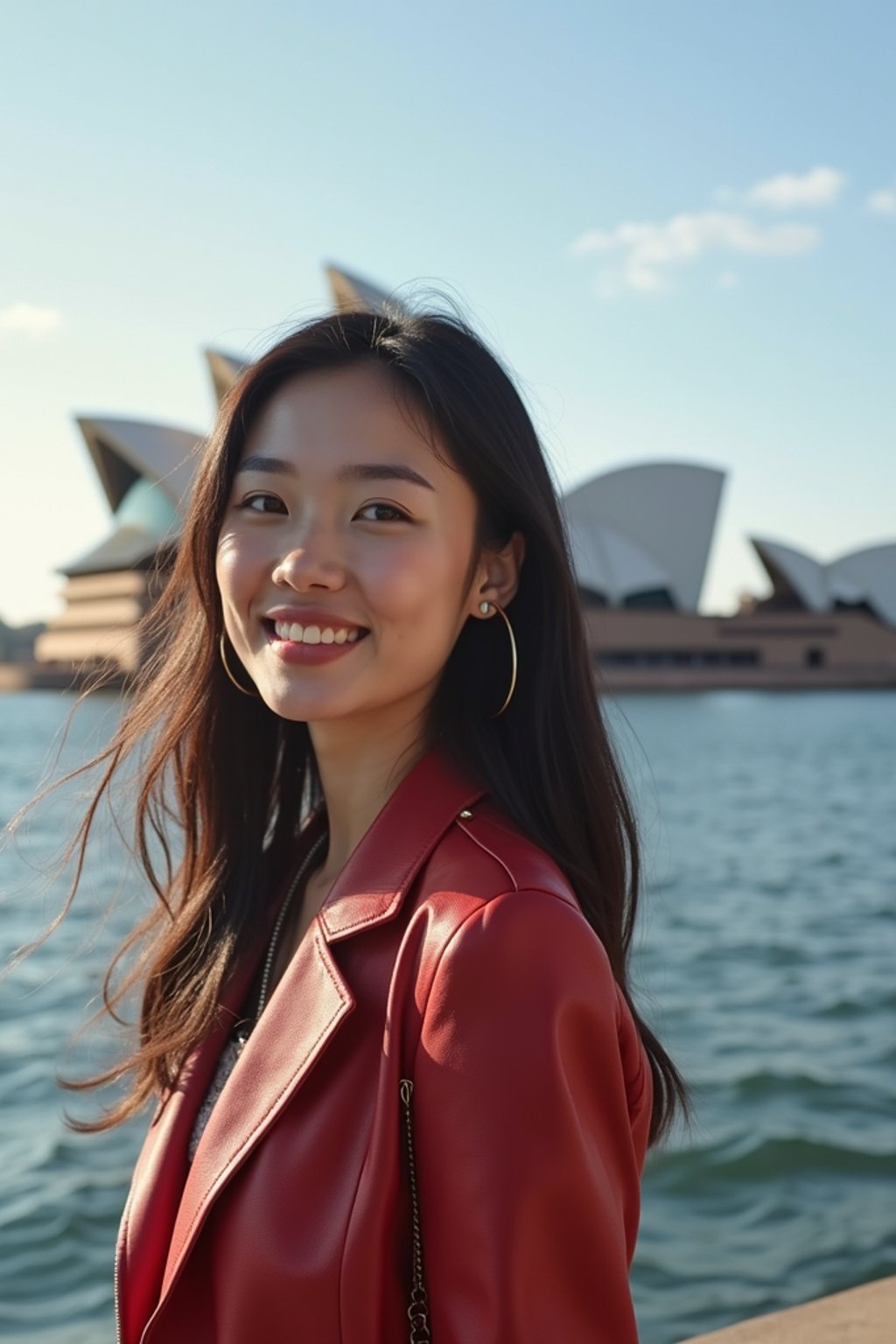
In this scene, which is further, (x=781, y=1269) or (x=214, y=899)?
(x=781, y=1269)

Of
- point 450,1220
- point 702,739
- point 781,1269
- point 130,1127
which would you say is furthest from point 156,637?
point 702,739

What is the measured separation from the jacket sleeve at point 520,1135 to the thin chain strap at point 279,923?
436mm

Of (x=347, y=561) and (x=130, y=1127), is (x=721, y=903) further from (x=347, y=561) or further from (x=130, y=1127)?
(x=347, y=561)

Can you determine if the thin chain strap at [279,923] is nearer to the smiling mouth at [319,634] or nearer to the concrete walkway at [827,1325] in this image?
the smiling mouth at [319,634]

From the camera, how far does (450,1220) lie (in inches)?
32.8

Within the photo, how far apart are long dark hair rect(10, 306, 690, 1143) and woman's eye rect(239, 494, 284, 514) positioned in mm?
58

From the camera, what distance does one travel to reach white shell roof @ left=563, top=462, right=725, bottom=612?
35.8 m

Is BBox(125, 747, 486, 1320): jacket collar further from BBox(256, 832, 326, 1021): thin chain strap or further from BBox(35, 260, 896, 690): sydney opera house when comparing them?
BBox(35, 260, 896, 690): sydney opera house

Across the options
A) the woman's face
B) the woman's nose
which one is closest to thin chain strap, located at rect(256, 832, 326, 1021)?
the woman's face

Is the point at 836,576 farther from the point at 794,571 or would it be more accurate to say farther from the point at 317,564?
the point at 317,564

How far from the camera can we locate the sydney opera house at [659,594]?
33.1 m

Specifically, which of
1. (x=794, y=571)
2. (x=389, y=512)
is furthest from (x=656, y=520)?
(x=389, y=512)

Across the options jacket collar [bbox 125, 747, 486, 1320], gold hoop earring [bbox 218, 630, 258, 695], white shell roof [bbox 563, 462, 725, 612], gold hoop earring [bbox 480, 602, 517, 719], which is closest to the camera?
jacket collar [bbox 125, 747, 486, 1320]

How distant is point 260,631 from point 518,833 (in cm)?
30
